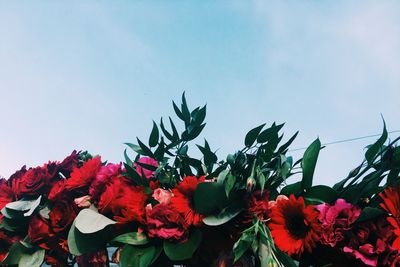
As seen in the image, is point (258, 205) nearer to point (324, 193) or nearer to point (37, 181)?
point (324, 193)

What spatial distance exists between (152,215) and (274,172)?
192 mm

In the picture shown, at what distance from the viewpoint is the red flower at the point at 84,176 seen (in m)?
0.72

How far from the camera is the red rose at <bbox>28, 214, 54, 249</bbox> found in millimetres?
733

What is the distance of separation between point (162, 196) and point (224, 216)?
0.10 m

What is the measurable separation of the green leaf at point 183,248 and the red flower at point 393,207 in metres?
0.26

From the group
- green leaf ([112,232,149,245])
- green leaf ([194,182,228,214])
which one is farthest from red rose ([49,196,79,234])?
green leaf ([194,182,228,214])

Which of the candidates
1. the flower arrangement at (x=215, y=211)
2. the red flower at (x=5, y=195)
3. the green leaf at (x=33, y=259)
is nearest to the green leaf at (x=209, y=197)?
the flower arrangement at (x=215, y=211)

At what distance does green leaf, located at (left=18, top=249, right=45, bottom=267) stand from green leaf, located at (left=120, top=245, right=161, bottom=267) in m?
0.21

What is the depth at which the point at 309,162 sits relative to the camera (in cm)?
60

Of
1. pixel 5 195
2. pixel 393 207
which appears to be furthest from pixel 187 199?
pixel 5 195

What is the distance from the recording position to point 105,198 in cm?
67

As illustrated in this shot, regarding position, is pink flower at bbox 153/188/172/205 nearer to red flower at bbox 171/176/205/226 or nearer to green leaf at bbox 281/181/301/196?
red flower at bbox 171/176/205/226

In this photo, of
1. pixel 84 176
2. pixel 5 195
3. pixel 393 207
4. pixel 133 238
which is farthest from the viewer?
pixel 5 195

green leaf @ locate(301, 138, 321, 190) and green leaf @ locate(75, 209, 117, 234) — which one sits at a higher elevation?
green leaf @ locate(301, 138, 321, 190)
